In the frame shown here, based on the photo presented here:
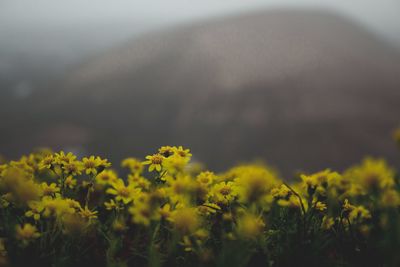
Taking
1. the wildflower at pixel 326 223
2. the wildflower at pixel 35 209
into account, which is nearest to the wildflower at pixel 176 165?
the wildflower at pixel 35 209

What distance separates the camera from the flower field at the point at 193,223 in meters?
1.21

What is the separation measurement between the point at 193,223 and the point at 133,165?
36.8 inches

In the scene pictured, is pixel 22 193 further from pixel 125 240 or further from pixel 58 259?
pixel 125 240

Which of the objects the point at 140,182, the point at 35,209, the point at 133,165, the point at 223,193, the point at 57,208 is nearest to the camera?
the point at 57,208

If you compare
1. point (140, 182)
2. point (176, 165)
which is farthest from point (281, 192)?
point (140, 182)

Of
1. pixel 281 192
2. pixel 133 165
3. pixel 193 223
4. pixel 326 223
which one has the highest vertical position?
pixel 133 165

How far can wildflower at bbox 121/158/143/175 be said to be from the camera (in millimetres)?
2117

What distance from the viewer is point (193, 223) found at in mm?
1293

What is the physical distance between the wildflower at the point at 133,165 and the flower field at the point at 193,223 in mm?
167

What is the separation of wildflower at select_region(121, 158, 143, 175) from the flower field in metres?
0.17

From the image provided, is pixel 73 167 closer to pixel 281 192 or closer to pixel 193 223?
pixel 193 223

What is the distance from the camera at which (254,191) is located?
114 centimetres

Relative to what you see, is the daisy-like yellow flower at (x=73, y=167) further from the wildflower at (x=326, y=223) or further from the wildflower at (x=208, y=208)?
the wildflower at (x=326, y=223)

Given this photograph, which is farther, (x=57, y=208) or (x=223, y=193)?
(x=223, y=193)
